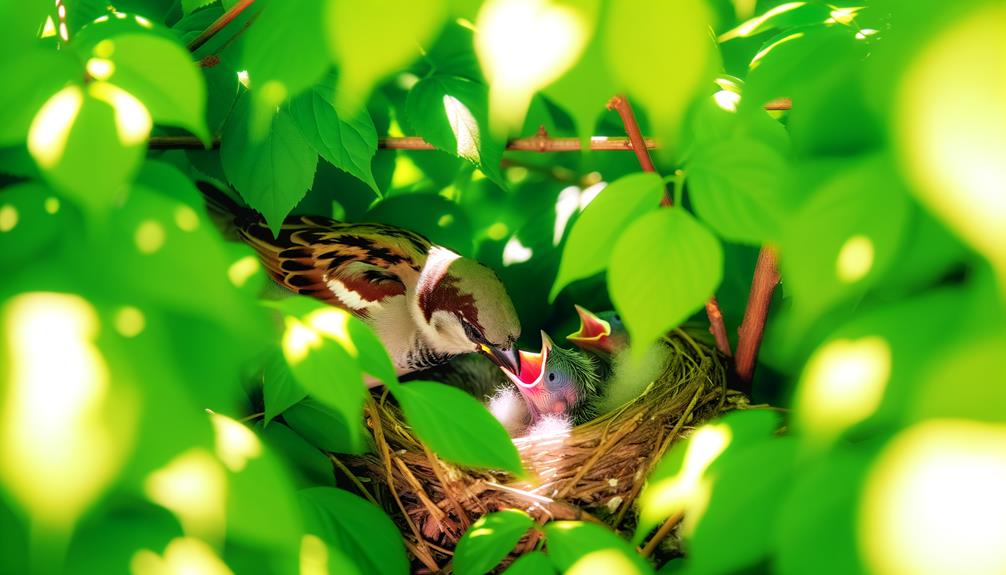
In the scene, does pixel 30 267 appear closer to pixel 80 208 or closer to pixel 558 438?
pixel 80 208

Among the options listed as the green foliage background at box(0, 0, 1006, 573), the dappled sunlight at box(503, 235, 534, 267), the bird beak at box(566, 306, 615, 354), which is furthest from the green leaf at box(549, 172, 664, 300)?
the bird beak at box(566, 306, 615, 354)

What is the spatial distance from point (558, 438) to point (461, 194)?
42cm

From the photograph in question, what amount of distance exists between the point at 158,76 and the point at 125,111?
4 centimetres

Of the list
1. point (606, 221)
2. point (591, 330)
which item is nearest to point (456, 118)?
point (606, 221)

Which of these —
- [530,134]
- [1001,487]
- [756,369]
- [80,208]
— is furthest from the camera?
[756,369]

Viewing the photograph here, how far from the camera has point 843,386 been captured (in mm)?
275

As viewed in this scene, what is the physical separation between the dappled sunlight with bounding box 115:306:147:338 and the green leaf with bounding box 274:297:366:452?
0.38ft

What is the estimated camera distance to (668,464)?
1.59 ft

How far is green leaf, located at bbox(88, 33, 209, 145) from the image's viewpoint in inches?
14.4

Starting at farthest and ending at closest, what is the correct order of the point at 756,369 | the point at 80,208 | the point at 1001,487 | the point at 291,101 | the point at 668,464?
the point at 756,369 → the point at 291,101 → the point at 668,464 → the point at 80,208 → the point at 1001,487

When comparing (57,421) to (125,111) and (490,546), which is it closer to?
(125,111)

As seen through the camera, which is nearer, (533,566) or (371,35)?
(371,35)

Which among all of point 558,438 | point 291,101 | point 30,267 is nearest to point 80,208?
point 30,267

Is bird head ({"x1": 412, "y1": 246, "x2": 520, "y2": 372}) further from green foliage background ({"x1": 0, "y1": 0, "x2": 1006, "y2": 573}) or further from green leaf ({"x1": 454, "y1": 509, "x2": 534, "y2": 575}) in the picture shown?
green foliage background ({"x1": 0, "y1": 0, "x2": 1006, "y2": 573})
